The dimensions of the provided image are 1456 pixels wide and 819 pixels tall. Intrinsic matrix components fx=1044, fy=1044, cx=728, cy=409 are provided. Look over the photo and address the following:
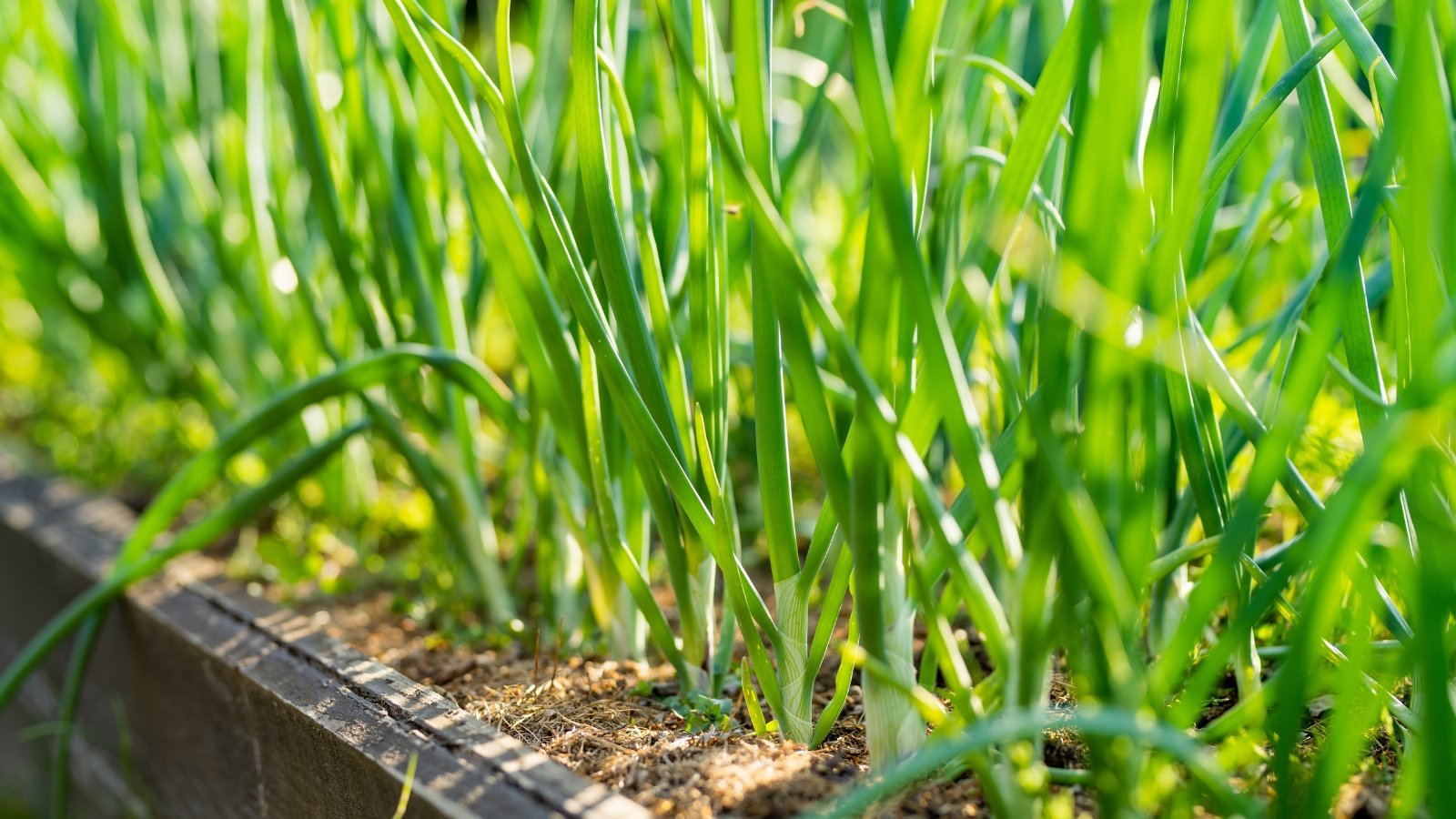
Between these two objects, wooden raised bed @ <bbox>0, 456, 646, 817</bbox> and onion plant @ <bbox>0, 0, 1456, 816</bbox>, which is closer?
onion plant @ <bbox>0, 0, 1456, 816</bbox>

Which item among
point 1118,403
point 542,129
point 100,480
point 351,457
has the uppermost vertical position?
point 542,129

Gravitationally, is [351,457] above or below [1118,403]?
below

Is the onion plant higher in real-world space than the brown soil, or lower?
higher

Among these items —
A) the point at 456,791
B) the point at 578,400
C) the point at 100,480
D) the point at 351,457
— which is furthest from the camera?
the point at 100,480

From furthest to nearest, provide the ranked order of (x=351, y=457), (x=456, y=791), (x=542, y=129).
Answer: (x=351, y=457), (x=542, y=129), (x=456, y=791)

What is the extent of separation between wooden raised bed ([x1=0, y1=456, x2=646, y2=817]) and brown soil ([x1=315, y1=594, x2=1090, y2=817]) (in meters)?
0.04

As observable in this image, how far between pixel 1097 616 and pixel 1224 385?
0.14 m

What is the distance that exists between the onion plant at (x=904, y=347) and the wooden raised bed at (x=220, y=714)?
0.11 meters

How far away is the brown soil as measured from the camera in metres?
0.69

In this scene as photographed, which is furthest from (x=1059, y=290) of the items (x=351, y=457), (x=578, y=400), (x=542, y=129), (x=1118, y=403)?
(x=351, y=457)

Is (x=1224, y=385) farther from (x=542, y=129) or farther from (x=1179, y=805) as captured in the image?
(x=542, y=129)

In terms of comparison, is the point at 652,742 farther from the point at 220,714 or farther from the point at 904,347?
the point at 220,714

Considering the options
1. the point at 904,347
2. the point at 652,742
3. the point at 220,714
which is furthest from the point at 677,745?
the point at 220,714

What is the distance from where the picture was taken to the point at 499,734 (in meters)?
0.77
